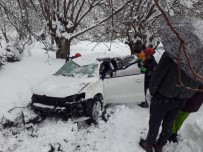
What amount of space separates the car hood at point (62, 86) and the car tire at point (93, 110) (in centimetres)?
38

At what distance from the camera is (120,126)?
20.9ft

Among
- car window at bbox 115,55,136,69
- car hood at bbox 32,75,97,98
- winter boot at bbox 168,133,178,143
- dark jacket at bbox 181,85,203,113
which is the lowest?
winter boot at bbox 168,133,178,143

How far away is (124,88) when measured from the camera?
7043 millimetres

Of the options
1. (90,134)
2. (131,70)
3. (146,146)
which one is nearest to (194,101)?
(146,146)

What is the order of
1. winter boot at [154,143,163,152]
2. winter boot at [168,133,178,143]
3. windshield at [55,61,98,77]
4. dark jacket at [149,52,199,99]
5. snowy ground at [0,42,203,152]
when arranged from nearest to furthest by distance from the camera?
dark jacket at [149,52,199,99], winter boot at [154,143,163,152], winter boot at [168,133,178,143], snowy ground at [0,42,203,152], windshield at [55,61,98,77]

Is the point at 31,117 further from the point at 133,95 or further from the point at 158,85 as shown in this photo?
the point at 158,85

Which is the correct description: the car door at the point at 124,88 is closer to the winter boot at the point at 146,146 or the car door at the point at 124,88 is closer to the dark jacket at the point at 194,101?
the winter boot at the point at 146,146

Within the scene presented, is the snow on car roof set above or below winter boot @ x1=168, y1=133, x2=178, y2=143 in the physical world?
above

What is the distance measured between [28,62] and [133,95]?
17.2 ft

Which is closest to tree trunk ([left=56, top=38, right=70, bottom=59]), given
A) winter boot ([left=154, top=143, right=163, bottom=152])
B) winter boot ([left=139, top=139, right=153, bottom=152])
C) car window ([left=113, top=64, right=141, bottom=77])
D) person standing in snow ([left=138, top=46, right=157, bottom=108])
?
car window ([left=113, top=64, right=141, bottom=77])

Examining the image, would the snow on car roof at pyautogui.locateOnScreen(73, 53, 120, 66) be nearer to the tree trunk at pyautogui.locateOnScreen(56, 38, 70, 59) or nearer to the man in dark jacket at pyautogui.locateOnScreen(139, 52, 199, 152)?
the man in dark jacket at pyautogui.locateOnScreen(139, 52, 199, 152)

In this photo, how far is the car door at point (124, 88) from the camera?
22.9 ft

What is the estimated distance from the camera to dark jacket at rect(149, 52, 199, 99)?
13.3ft

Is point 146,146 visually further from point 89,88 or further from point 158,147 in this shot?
point 89,88
